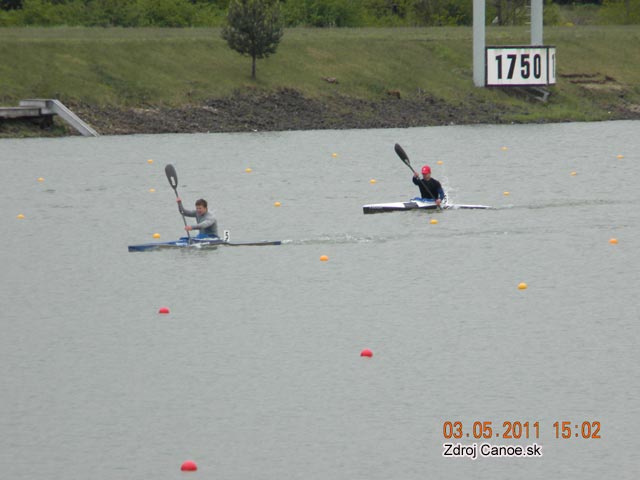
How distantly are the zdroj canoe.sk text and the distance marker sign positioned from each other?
175ft

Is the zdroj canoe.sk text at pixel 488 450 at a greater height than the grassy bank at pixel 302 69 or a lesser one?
greater

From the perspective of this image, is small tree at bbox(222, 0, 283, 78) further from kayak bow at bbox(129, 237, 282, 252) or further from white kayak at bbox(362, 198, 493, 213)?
kayak bow at bbox(129, 237, 282, 252)

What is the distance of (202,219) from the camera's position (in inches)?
1078

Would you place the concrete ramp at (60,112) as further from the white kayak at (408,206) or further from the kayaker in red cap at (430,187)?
the kayaker in red cap at (430,187)

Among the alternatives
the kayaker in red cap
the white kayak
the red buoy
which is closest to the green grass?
the white kayak

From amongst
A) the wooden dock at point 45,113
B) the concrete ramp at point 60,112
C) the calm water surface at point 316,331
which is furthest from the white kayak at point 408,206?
the concrete ramp at point 60,112

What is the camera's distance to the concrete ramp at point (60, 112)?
53625 millimetres

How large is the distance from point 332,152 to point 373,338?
30540 millimetres

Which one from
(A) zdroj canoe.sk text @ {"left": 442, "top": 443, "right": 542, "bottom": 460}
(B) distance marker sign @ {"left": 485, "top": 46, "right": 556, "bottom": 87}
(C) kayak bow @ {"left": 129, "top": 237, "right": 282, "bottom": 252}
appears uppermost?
(A) zdroj canoe.sk text @ {"left": 442, "top": 443, "right": 542, "bottom": 460}

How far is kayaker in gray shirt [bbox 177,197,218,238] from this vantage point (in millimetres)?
26938

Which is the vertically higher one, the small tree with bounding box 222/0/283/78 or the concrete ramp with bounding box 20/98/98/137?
the small tree with bounding box 222/0/283/78

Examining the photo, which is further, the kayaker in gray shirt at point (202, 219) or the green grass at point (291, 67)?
the green grass at point (291, 67)

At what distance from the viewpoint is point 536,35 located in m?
67.9

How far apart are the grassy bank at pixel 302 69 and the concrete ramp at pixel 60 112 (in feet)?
6.01
